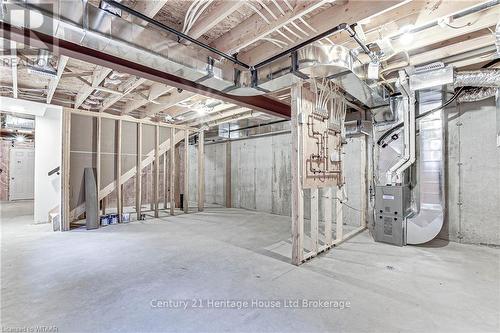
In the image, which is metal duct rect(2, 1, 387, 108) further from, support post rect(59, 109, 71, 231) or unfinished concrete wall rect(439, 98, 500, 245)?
support post rect(59, 109, 71, 231)

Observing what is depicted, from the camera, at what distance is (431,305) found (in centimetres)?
198

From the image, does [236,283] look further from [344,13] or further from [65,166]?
[65,166]

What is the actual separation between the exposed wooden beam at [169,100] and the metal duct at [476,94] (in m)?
4.21

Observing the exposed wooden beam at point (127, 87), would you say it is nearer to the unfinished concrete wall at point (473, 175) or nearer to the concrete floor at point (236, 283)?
the concrete floor at point (236, 283)

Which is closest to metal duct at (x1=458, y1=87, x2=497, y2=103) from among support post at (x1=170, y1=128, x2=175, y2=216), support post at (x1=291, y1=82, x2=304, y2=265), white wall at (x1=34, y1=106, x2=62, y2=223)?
support post at (x1=291, y1=82, x2=304, y2=265)

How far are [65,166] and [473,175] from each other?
7211mm

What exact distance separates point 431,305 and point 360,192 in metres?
3.01

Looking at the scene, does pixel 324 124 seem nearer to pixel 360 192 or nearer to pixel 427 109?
pixel 427 109

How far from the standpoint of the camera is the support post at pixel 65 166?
14.9 feet

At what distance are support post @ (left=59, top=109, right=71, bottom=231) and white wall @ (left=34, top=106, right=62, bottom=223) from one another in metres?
0.70

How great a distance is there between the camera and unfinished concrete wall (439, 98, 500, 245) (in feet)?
11.6

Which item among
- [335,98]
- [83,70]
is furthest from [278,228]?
[83,70]

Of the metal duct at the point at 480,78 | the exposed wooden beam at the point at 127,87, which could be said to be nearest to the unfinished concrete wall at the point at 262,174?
the metal duct at the point at 480,78

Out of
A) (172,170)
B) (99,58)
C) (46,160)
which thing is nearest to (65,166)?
(46,160)
